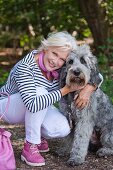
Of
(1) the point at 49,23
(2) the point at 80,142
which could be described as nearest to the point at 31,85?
(2) the point at 80,142

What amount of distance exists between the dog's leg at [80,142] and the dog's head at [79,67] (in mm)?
479

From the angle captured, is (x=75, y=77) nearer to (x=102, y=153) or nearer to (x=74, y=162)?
(x=74, y=162)

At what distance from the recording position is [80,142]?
16.3 ft

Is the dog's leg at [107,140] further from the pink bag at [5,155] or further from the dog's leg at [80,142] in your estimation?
the pink bag at [5,155]

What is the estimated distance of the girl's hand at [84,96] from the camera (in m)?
4.88

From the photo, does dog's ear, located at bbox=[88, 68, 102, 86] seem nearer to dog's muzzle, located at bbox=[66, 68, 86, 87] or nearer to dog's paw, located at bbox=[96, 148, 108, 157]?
dog's muzzle, located at bbox=[66, 68, 86, 87]

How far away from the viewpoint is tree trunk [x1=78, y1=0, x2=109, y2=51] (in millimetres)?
11312

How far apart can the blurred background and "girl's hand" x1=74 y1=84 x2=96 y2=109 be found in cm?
460

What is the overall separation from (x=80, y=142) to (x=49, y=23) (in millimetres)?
8668

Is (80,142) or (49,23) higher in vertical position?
(49,23)

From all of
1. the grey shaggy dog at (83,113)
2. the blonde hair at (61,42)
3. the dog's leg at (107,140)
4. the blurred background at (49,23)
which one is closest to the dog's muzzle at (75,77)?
the grey shaggy dog at (83,113)

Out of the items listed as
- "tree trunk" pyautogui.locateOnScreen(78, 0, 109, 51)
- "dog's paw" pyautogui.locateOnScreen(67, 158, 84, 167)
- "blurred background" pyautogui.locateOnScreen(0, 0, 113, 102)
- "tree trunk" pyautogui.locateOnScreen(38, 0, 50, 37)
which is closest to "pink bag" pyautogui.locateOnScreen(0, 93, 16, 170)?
"dog's paw" pyautogui.locateOnScreen(67, 158, 84, 167)

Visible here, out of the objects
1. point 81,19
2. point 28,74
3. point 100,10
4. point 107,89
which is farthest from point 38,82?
point 81,19

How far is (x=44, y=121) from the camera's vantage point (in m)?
4.97
